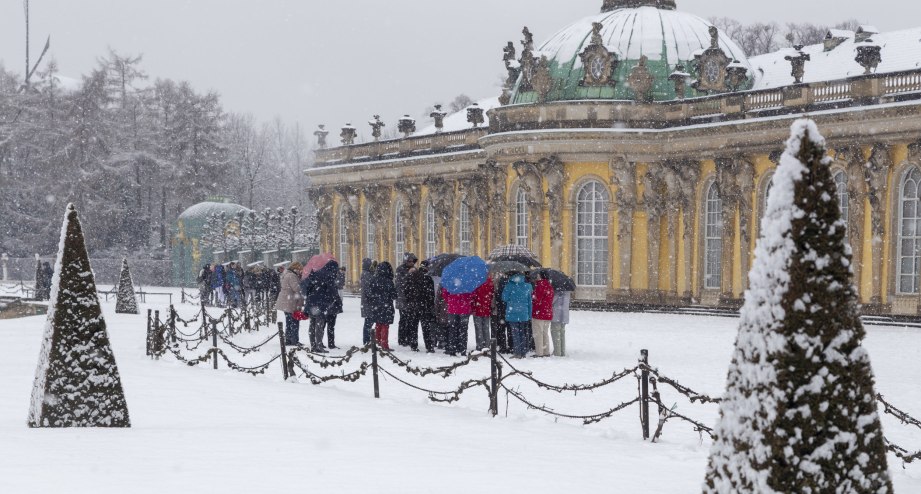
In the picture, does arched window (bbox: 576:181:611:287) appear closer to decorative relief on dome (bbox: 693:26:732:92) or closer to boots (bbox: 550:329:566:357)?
decorative relief on dome (bbox: 693:26:732:92)

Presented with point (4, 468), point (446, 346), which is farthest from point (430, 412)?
point (446, 346)

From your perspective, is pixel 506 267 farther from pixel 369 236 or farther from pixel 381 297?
pixel 369 236

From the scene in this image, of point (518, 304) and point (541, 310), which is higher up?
point (518, 304)

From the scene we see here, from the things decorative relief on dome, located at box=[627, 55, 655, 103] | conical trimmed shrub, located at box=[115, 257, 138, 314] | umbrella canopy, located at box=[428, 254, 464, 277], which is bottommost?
Answer: conical trimmed shrub, located at box=[115, 257, 138, 314]

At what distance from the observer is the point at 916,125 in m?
26.9

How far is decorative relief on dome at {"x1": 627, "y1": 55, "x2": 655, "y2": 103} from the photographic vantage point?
33.6 meters

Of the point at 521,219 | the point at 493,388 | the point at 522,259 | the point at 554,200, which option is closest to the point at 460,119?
the point at 521,219

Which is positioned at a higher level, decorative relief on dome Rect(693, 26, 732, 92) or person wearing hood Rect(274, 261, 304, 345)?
decorative relief on dome Rect(693, 26, 732, 92)

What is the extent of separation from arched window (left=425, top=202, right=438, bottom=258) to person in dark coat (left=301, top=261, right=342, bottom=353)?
22.8 metres

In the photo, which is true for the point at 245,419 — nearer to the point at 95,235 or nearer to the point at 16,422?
the point at 16,422

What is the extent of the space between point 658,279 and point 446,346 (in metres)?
15.4

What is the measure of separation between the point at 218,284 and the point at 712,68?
16755mm

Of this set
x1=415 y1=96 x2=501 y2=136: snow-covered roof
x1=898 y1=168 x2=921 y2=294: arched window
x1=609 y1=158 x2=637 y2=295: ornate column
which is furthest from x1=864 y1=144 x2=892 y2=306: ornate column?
x1=415 y1=96 x2=501 y2=136: snow-covered roof

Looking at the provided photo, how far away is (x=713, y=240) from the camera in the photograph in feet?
106
